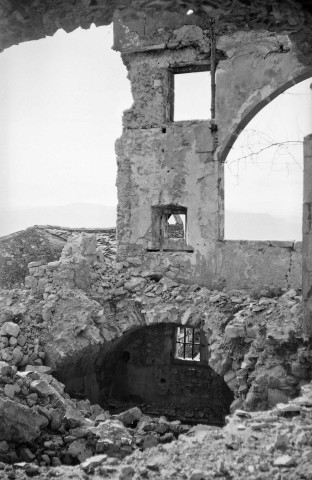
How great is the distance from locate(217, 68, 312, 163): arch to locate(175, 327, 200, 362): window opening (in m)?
5.41

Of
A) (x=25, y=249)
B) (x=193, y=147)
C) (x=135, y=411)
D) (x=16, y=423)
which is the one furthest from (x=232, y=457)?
(x=25, y=249)

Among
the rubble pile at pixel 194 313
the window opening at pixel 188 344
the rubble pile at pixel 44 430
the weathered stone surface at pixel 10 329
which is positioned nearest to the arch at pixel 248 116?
the rubble pile at pixel 194 313

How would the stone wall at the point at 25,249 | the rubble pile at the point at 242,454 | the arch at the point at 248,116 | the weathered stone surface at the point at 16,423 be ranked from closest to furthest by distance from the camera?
1. the rubble pile at the point at 242,454
2. the weathered stone surface at the point at 16,423
3. the arch at the point at 248,116
4. the stone wall at the point at 25,249

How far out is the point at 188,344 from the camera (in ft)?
50.2

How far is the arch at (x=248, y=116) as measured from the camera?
10539 millimetres

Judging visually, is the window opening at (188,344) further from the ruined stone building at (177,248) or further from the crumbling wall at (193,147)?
the crumbling wall at (193,147)

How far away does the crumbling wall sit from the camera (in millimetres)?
10578

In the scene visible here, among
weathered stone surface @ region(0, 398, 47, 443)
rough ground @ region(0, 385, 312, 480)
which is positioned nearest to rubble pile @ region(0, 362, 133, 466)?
weathered stone surface @ region(0, 398, 47, 443)

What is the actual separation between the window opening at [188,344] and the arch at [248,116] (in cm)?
541

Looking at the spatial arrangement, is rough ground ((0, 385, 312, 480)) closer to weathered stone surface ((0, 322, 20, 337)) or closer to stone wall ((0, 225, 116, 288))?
weathered stone surface ((0, 322, 20, 337))

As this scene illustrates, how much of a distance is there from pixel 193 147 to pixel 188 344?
6250 mm

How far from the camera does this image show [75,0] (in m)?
4.11

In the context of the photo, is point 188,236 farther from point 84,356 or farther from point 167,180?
point 84,356

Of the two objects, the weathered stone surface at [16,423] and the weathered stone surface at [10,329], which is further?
the weathered stone surface at [10,329]
